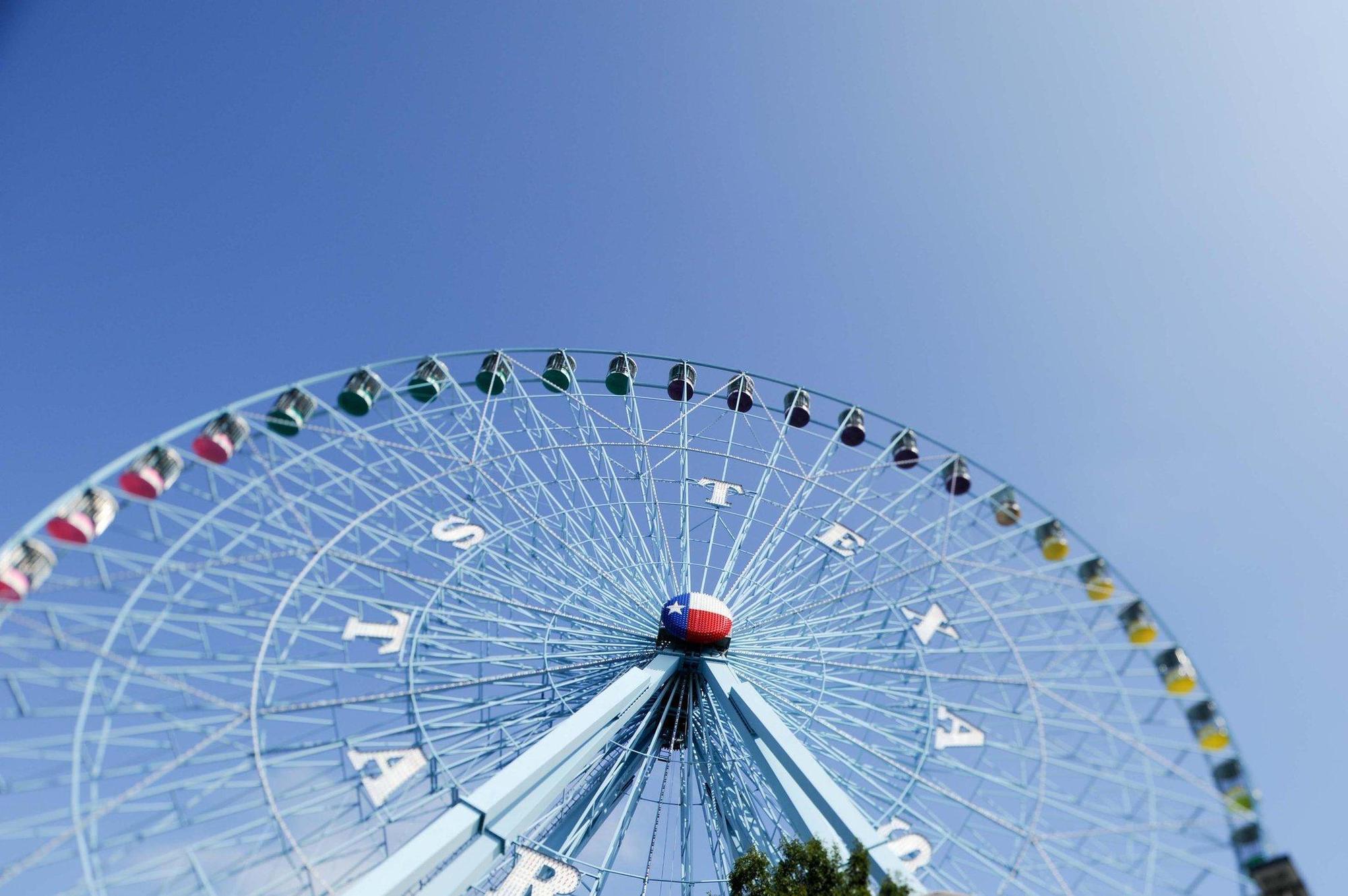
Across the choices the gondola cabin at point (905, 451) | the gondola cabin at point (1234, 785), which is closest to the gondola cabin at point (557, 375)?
the gondola cabin at point (905, 451)

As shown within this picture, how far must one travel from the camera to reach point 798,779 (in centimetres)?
2102

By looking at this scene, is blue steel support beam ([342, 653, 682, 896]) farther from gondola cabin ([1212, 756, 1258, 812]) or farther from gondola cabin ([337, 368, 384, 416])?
gondola cabin ([1212, 756, 1258, 812])

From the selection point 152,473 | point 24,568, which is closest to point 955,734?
point 152,473

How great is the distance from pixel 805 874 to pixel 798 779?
4.20 metres

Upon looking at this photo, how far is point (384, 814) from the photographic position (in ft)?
62.4

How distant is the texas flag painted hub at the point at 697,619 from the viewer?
80.4ft

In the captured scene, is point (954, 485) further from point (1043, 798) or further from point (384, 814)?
point (384, 814)

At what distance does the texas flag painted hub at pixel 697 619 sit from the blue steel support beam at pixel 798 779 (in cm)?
76

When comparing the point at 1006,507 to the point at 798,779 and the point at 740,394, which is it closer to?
the point at 740,394

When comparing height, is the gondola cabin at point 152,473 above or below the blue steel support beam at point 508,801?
above

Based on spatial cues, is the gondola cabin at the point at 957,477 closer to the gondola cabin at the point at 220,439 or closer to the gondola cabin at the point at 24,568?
the gondola cabin at the point at 220,439

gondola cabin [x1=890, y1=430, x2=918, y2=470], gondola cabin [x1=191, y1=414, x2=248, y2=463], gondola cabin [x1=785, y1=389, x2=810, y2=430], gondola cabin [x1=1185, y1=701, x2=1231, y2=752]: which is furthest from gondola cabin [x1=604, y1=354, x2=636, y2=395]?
gondola cabin [x1=1185, y1=701, x2=1231, y2=752]

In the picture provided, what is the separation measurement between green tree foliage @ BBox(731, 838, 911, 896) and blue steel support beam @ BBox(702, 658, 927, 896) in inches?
31.0

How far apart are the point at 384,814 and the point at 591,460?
11172 millimetres
